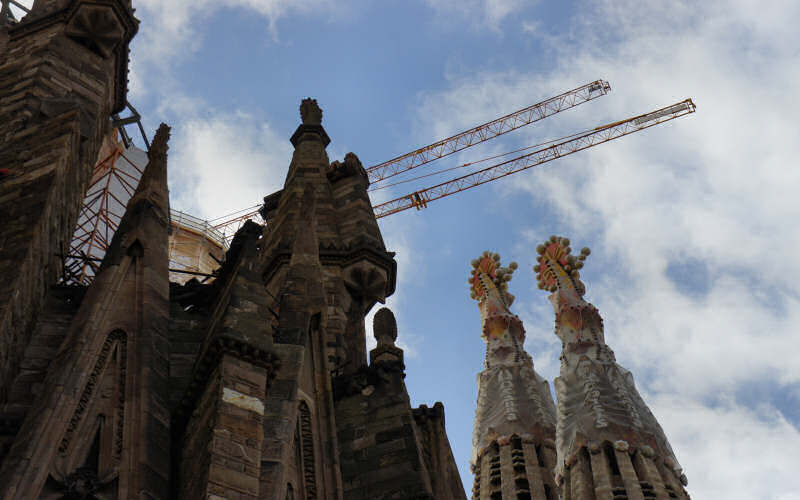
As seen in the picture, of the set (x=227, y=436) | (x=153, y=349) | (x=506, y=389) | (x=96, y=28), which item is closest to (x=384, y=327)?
(x=153, y=349)

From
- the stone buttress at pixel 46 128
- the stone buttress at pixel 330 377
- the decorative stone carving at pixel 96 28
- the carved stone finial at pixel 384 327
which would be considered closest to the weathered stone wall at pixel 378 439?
the stone buttress at pixel 330 377

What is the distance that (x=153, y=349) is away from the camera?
11227 millimetres

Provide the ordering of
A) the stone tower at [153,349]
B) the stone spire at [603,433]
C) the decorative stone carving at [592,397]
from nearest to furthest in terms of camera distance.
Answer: the stone tower at [153,349]
the stone spire at [603,433]
the decorative stone carving at [592,397]

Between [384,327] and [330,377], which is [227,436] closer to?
[330,377]

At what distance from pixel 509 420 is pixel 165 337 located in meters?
50.9

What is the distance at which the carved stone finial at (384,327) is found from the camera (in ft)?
51.3

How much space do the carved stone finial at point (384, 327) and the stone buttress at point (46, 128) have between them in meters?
4.68

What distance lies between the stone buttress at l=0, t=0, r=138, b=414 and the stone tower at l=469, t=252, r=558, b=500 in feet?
141

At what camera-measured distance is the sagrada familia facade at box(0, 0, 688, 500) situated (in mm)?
9688

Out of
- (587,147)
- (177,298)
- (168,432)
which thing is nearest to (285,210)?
(177,298)

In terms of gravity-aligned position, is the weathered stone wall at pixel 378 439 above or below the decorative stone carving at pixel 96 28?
below

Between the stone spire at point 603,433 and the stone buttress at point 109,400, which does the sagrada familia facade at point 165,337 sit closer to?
the stone buttress at point 109,400

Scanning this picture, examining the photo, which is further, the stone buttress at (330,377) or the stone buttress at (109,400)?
the stone buttress at (330,377)

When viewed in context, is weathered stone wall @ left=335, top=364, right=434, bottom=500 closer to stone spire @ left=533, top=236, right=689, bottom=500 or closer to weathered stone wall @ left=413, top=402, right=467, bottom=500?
weathered stone wall @ left=413, top=402, right=467, bottom=500
